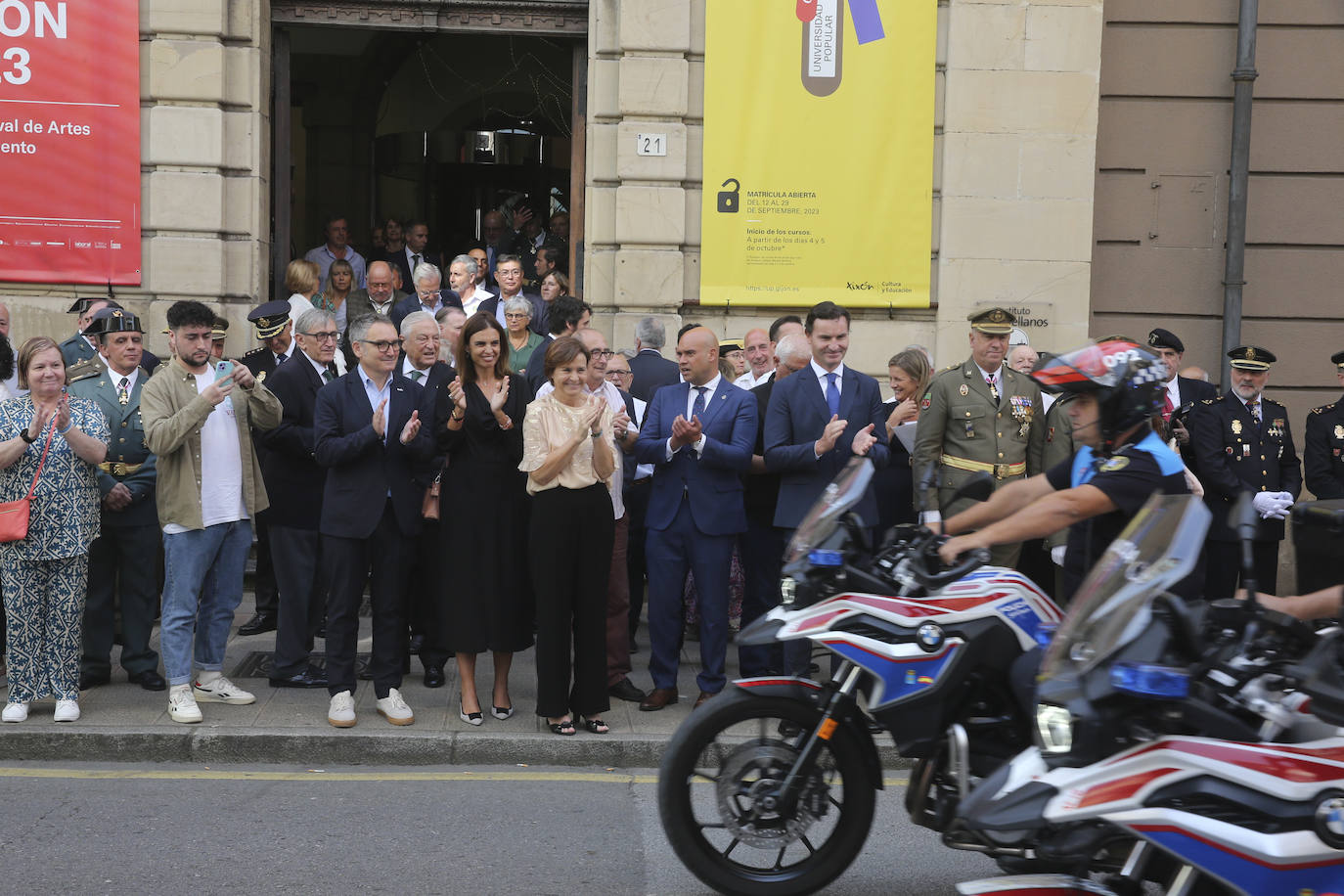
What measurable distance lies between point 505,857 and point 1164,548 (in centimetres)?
292

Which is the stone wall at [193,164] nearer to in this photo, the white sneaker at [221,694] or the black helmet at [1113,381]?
the white sneaker at [221,694]

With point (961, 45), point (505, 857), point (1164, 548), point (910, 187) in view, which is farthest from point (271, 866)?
point (961, 45)

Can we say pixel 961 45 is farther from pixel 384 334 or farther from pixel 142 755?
pixel 142 755

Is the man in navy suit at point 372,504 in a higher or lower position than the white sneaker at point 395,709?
higher

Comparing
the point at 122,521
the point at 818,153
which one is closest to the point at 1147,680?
the point at 122,521

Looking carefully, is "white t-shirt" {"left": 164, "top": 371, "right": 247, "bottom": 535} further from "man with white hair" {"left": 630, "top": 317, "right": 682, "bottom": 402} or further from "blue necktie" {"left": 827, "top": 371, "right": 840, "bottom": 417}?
"blue necktie" {"left": 827, "top": 371, "right": 840, "bottom": 417}

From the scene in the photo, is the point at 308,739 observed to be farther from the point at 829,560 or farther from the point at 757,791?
the point at 829,560

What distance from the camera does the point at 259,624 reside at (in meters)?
9.16

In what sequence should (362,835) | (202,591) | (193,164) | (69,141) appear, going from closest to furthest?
(362,835)
(202,591)
(69,141)
(193,164)

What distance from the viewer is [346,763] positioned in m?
6.72

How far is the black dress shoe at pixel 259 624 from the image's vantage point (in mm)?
9117

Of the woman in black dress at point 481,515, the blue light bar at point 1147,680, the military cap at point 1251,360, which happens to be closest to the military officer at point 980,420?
the military cap at point 1251,360

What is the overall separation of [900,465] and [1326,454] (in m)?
3.06

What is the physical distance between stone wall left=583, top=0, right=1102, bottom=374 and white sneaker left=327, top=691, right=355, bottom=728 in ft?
17.4
